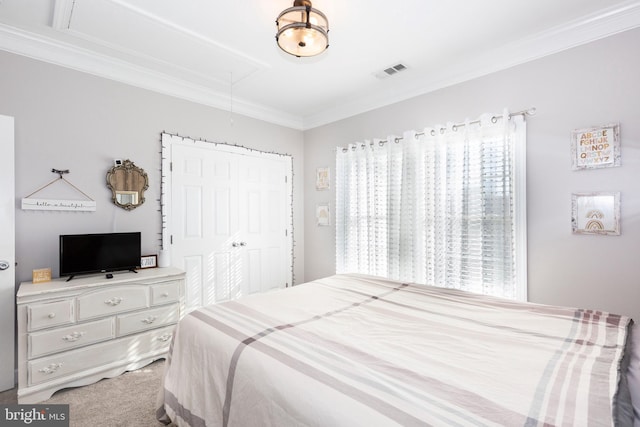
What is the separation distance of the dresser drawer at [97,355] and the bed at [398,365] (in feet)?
3.15

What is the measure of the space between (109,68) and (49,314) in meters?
2.17

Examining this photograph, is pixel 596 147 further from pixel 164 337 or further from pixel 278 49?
pixel 164 337

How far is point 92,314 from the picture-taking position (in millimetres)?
2334

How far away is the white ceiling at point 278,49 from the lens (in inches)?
81.5

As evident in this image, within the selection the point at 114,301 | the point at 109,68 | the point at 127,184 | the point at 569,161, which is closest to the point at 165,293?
the point at 114,301

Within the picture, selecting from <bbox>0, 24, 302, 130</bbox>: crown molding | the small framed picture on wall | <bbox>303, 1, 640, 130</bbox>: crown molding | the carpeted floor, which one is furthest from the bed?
<bbox>0, 24, 302, 130</bbox>: crown molding

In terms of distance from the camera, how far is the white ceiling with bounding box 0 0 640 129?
81.5 inches

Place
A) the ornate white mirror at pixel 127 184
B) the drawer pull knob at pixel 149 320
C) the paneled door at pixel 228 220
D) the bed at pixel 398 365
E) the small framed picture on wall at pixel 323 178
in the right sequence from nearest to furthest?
1. the bed at pixel 398 365
2. the drawer pull knob at pixel 149 320
3. the ornate white mirror at pixel 127 184
4. the paneled door at pixel 228 220
5. the small framed picture on wall at pixel 323 178

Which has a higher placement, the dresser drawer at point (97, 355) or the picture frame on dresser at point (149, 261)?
the picture frame on dresser at point (149, 261)

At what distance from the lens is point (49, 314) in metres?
2.16

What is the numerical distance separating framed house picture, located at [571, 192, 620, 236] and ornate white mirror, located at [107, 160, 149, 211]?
12.4 ft

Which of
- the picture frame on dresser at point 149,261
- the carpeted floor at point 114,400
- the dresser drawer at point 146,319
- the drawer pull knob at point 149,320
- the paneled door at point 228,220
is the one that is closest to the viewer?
the carpeted floor at point 114,400

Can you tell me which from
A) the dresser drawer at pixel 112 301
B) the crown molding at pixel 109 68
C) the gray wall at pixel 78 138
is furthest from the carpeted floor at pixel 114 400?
the crown molding at pixel 109 68

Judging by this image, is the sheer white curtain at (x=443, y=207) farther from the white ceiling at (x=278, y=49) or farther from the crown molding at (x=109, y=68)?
the crown molding at (x=109, y=68)
